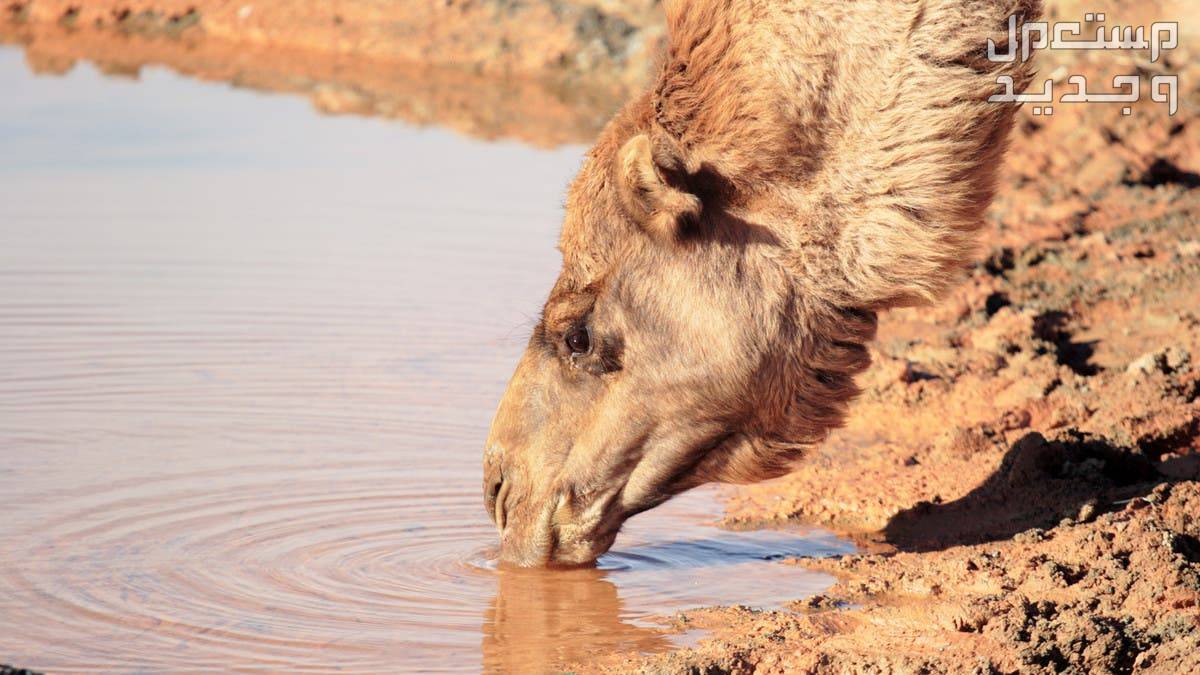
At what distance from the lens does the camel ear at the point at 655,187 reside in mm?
4613

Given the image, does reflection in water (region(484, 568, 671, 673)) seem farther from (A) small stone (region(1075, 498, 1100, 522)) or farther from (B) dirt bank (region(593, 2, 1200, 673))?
(A) small stone (region(1075, 498, 1100, 522))

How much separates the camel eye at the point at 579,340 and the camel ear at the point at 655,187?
46 centimetres

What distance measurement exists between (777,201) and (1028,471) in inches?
76.0

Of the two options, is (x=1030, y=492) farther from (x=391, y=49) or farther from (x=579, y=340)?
(x=391, y=49)

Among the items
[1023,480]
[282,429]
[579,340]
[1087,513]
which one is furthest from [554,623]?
[282,429]

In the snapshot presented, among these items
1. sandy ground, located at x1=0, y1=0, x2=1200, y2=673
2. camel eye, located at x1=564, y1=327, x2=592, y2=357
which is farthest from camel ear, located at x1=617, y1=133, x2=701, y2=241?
sandy ground, located at x1=0, y1=0, x2=1200, y2=673

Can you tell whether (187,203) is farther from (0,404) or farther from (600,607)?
(600,607)

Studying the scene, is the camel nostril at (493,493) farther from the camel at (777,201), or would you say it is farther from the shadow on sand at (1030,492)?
the shadow on sand at (1030,492)

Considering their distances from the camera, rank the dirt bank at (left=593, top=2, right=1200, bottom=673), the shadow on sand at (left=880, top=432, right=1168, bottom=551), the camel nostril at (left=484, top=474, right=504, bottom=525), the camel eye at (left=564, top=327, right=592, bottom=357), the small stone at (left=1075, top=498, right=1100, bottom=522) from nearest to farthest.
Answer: the dirt bank at (left=593, top=2, right=1200, bottom=673)
the camel eye at (left=564, top=327, right=592, bottom=357)
the camel nostril at (left=484, top=474, right=504, bottom=525)
the small stone at (left=1075, top=498, right=1100, bottom=522)
the shadow on sand at (left=880, top=432, right=1168, bottom=551)

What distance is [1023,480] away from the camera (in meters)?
6.12

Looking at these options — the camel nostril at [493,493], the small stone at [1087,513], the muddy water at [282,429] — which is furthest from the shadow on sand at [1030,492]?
the camel nostril at [493,493]

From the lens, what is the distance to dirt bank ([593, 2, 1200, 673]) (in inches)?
179

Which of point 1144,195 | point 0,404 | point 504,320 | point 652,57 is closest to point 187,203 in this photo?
point 504,320

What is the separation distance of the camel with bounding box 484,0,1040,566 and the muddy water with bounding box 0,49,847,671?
0.87 m
